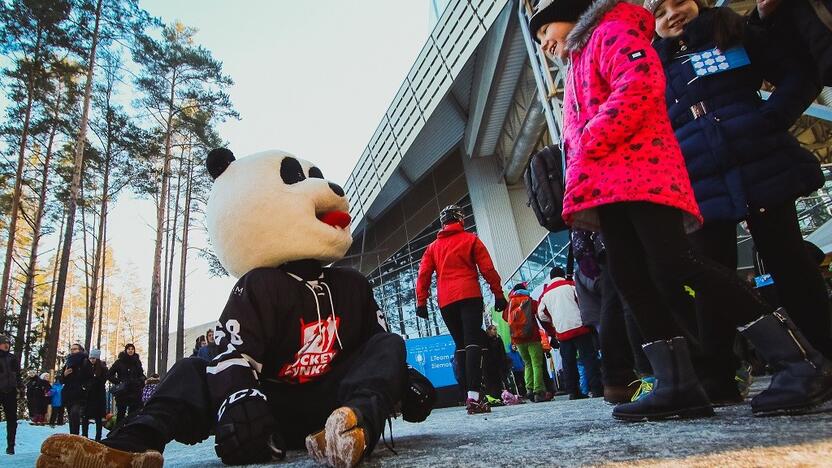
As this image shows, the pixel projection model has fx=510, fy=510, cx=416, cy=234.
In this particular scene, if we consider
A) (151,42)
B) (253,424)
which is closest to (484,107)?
(151,42)

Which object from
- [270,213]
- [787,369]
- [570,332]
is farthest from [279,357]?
[570,332]

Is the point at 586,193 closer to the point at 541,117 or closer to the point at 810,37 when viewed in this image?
the point at 810,37

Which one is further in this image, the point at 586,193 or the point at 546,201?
the point at 546,201

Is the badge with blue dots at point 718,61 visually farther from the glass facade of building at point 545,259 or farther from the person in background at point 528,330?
the glass facade of building at point 545,259

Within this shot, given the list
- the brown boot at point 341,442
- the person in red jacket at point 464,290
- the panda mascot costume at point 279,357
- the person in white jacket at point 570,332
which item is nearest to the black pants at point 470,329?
the person in red jacket at point 464,290

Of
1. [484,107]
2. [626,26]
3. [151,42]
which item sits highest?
[151,42]

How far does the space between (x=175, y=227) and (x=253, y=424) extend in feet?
56.8

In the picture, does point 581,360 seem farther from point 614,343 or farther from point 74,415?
point 74,415

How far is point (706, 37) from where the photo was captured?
177cm

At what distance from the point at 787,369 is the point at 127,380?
8809mm

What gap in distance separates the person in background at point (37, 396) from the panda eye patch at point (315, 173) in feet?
45.6

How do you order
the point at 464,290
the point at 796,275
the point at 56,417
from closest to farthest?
the point at 796,275 → the point at 464,290 → the point at 56,417

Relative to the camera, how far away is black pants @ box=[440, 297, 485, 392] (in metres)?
3.59

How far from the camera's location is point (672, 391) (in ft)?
4.63
